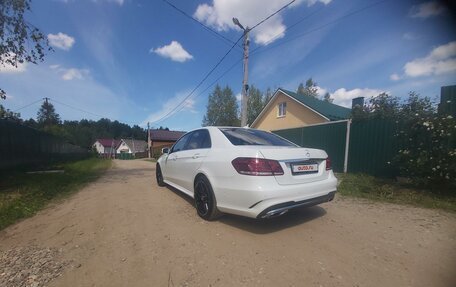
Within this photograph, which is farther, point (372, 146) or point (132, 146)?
point (132, 146)

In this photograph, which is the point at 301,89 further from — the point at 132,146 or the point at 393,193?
the point at 132,146

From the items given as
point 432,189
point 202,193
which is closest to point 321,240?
point 202,193

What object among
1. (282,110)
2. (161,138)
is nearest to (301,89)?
(282,110)

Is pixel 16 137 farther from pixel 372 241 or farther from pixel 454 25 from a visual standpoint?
pixel 454 25

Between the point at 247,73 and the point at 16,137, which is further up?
the point at 247,73

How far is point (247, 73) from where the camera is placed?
1176cm

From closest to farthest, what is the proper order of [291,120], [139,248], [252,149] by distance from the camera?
[139,248] < [252,149] < [291,120]

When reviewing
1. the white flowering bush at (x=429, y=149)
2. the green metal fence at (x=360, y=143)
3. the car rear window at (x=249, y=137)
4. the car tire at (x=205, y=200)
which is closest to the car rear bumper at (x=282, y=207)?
the car tire at (x=205, y=200)

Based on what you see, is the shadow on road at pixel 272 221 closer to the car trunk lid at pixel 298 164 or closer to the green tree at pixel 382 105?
the car trunk lid at pixel 298 164

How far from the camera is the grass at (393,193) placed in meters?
4.72

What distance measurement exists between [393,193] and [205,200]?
14.9 feet

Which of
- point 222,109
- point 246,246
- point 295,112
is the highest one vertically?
point 222,109

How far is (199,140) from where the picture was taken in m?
4.48

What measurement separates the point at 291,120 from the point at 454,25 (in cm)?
1385
